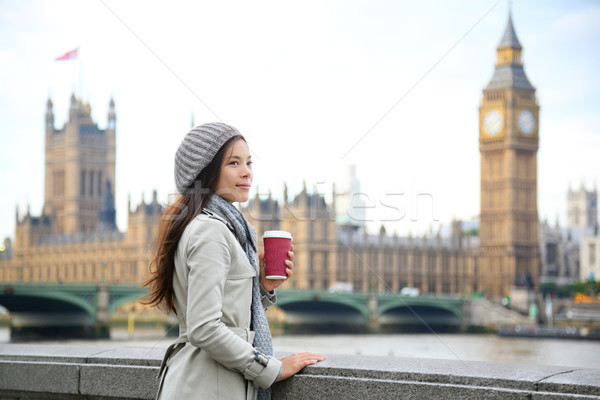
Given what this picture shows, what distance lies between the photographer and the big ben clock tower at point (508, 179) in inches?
1869

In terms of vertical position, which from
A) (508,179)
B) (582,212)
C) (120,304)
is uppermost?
(508,179)

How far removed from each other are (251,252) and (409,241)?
1725 inches

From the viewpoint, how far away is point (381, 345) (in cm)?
2583

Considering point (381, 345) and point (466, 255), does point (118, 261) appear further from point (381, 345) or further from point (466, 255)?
point (381, 345)

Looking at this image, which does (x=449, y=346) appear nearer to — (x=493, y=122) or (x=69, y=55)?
(x=69, y=55)

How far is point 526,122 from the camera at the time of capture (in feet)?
157

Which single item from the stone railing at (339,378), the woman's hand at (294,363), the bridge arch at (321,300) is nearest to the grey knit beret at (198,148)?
the woman's hand at (294,363)

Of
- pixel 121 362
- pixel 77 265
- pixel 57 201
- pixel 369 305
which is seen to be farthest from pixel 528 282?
pixel 121 362

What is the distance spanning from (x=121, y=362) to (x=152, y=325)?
113 ft

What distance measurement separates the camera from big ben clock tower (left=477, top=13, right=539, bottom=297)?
156ft

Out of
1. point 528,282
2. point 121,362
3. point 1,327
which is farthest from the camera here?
point 528,282

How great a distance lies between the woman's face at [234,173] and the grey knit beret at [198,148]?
0.04 metres

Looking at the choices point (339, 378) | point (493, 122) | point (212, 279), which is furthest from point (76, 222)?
point (212, 279)

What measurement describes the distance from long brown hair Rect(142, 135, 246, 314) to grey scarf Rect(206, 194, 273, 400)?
0.03 m
